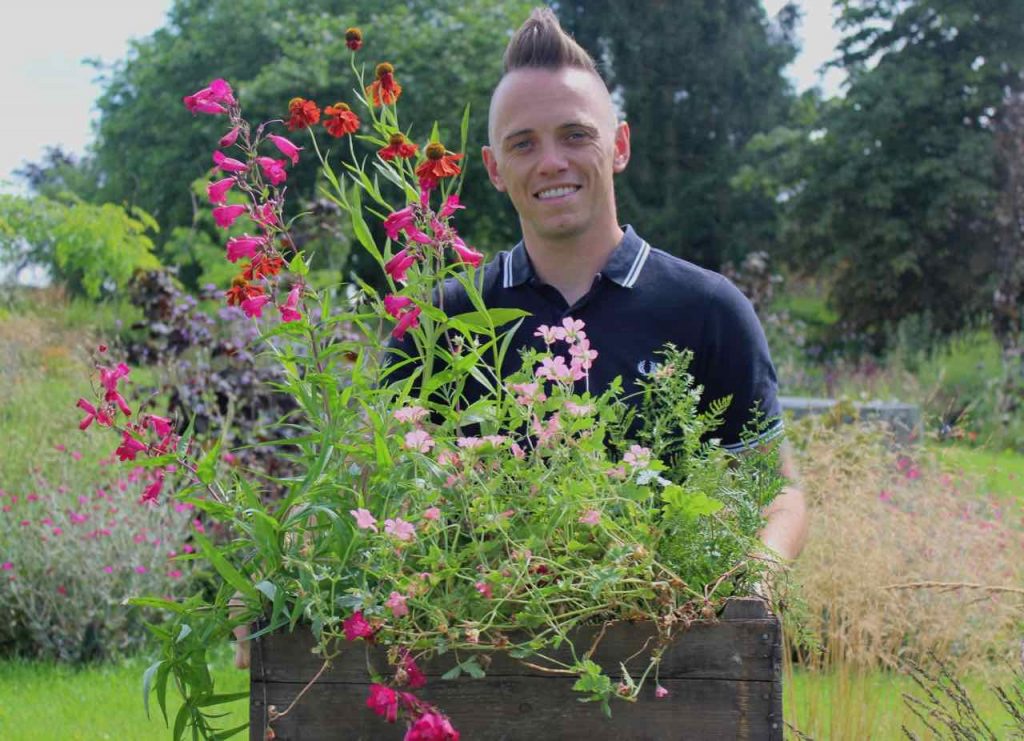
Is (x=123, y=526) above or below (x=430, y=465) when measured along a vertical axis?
below

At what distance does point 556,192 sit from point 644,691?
130 cm

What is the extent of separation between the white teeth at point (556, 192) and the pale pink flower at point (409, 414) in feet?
3.44

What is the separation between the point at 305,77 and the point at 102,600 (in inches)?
772

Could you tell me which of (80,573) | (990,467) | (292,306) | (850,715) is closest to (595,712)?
(292,306)

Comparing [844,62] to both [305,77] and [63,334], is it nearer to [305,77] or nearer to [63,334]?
[305,77]

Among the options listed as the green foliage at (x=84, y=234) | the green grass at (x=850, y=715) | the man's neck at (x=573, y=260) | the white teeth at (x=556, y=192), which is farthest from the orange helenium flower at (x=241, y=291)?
the green foliage at (x=84, y=234)

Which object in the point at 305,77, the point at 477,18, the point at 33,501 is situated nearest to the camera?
the point at 33,501

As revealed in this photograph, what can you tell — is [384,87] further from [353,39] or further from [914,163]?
[914,163]

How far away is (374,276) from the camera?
87.1 ft

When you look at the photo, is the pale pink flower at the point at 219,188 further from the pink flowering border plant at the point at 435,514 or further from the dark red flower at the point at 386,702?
the dark red flower at the point at 386,702

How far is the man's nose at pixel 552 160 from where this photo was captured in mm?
2393

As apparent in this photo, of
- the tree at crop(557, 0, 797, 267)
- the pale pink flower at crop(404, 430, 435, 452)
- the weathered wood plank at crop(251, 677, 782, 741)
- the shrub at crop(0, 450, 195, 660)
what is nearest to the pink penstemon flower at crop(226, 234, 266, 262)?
the pale pink flower at crop(404, 430, 435, 452)

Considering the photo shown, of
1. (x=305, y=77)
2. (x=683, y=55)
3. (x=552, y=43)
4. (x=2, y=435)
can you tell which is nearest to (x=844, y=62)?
(x=683, y=55)

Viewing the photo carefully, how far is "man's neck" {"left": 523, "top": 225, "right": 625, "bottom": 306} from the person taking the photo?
2.64 meters
